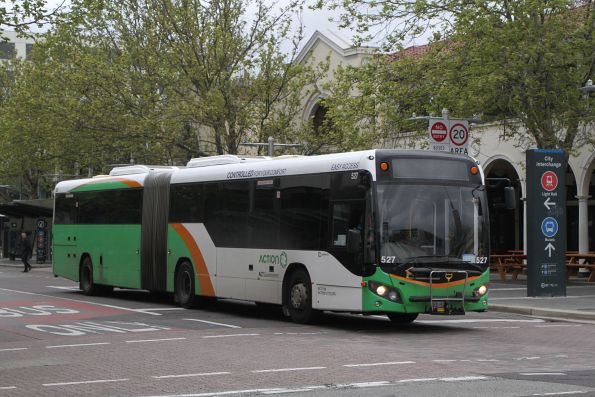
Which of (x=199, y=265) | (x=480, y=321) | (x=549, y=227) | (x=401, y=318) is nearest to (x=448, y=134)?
(x=549, y=227)

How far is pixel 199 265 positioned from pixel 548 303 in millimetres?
7729

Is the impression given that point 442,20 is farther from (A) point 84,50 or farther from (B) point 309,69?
(A) point 84,50

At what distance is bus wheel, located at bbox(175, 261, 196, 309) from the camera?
909 inches

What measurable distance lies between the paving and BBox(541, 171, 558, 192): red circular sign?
102 inches

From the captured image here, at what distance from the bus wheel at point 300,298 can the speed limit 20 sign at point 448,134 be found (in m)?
8.32

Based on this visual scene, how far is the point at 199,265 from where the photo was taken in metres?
22.7

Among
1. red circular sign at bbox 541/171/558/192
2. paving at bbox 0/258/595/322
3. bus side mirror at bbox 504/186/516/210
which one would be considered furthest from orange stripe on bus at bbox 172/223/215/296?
red circular sign at bbox 541/171/558/192

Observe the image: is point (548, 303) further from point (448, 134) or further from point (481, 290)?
point (481, 290)

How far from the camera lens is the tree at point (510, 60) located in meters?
29.5

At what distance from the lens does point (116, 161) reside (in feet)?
150

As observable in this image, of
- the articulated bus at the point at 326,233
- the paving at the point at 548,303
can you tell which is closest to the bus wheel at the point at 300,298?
the articulated bus at the point at 326,233

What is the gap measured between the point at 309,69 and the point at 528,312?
70.7ft

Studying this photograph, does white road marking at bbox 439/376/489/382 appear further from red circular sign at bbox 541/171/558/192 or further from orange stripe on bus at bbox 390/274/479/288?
red circular sign at bbox 541/171/558/192

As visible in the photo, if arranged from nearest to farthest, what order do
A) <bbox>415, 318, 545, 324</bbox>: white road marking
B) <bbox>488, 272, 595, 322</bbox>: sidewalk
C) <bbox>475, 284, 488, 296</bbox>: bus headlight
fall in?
<bbox>475, 284, 488, 296</bbox>: bus headlight → <bbox>415, 318, 545, 324</bbox>: white road marking → <bbox>488, 272, 595, 322</bbox>: sidewalk
